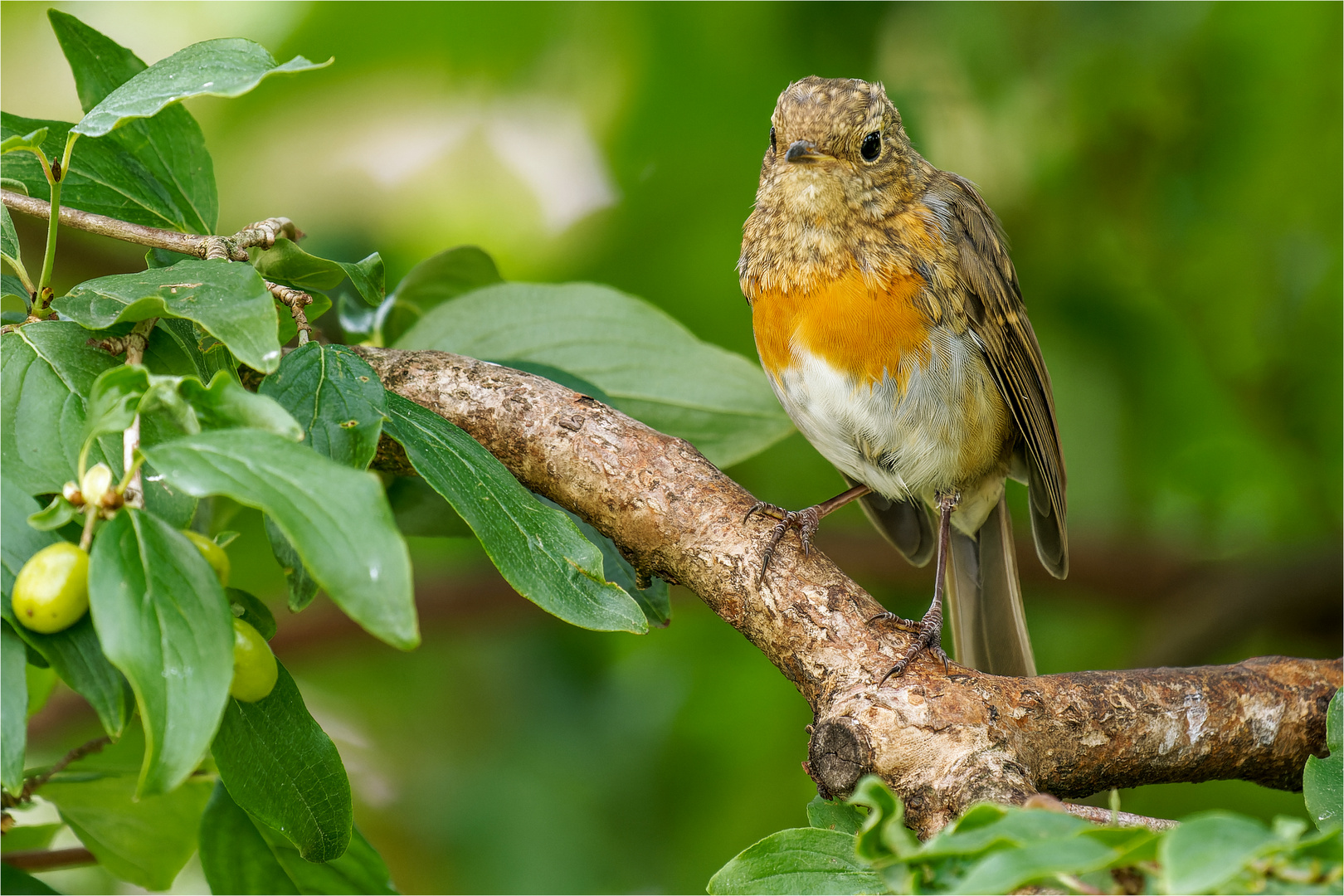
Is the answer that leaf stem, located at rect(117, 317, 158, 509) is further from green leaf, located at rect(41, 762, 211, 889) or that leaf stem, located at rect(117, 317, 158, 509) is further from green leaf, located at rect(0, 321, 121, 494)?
green leaf, located at rect(41, 762, 211, 889)

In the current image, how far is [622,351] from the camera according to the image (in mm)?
2111

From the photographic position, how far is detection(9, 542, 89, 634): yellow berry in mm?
974

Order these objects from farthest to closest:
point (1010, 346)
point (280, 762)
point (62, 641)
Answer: point (1010, 346) → point (280, 762) → point (62, 641)

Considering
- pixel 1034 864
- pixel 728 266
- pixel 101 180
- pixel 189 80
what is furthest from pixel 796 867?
pixel 728 266

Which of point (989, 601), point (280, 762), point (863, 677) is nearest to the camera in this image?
point (280, 762)

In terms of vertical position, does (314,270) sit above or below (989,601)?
above

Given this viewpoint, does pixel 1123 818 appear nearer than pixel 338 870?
Yes

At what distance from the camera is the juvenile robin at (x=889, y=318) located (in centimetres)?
220

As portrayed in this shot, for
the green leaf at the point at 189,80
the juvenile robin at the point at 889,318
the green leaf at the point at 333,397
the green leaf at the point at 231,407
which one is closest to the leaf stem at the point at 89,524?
the green leaf at the point at 231,407

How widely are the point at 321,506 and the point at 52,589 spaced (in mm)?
278

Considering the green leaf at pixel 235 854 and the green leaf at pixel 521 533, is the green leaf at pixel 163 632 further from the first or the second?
the green leaf at pixel 235 854

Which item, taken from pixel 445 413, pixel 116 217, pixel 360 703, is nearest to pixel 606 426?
pixel 445 413

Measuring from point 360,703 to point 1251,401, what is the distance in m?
3.07

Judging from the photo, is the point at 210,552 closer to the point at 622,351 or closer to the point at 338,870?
the point at 338,870
